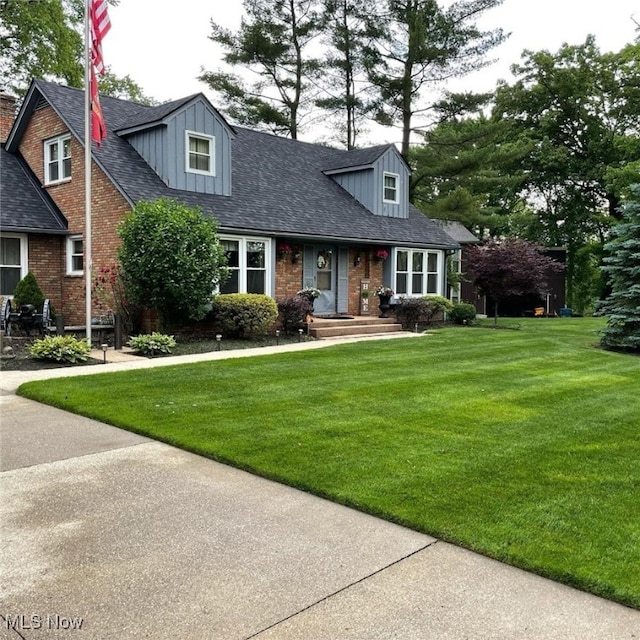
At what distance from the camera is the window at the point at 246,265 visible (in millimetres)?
14320

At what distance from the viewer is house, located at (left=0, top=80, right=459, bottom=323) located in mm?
14008

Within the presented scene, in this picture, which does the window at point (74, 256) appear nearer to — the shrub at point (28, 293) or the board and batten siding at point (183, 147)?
the shrub at point (28, 293)

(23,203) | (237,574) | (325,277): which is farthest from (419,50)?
(237,574)

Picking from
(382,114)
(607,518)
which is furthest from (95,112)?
(382,114)

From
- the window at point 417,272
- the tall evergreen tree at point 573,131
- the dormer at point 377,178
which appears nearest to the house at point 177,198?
the window at point 417,272

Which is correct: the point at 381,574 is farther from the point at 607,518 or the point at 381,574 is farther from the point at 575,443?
the point at 575,443

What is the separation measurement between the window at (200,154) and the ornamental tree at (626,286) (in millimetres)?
9488

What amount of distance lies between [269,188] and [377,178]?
4.04m

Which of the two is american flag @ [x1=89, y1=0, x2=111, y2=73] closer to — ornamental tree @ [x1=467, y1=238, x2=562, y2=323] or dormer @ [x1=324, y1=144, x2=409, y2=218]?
dormer @ [x1=324, y1=144, x2=409, y2=218]

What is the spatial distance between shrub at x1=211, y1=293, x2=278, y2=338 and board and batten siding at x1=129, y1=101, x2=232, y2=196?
3.26 meters

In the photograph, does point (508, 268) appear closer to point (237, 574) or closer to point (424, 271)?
point (424, 271)

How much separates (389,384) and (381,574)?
16.7ft

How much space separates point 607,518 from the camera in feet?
12.1

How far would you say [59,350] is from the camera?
32.2ft
